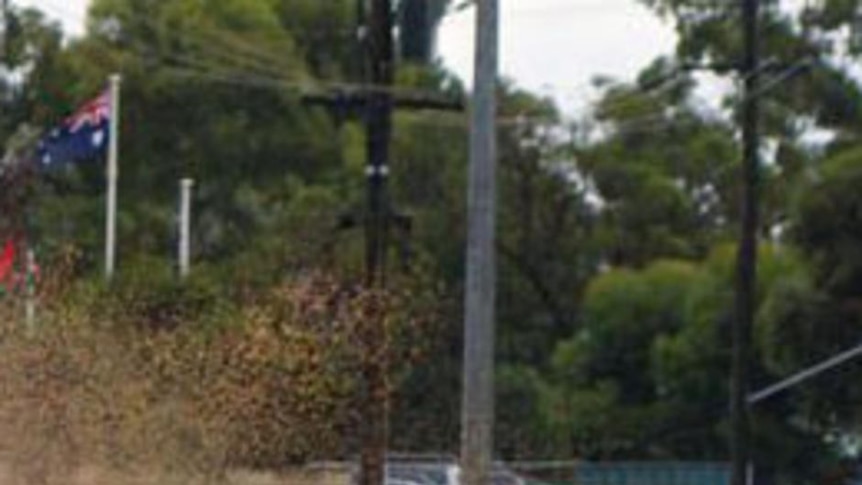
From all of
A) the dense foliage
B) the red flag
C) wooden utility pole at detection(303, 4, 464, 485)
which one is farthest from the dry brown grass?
the dense foliage

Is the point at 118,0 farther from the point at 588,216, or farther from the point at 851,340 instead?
the point at 851,340

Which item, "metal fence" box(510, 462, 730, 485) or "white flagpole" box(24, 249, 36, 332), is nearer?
"white flagpole" box(24, 249, 36, 332)

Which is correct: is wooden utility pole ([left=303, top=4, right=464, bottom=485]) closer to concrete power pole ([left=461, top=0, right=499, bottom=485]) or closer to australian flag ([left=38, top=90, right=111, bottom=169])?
concrete power pole ([left=461, top=0, right=499, bottom=485])

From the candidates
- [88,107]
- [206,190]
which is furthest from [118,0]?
[88,107]

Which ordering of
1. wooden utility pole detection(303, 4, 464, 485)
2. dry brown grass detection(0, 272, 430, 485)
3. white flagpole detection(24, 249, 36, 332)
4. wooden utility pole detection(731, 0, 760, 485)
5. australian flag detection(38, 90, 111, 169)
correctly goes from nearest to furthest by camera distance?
dry brown grass detection(0, 272, 430, 485) < white flagpole detection(24, 249, 36, 332) < wooden utility pole detection(303, 4, 464, 485) < wooden utility pole detection(731, 0, 760, 485) < australian flag detection(38, 90, 111, 169)

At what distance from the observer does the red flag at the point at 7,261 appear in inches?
712

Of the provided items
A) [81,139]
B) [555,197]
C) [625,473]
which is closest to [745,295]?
[625,473]

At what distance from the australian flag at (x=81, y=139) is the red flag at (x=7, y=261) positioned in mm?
16170

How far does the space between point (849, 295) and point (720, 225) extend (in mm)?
15593

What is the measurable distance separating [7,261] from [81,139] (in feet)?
59.5

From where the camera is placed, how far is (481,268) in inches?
574

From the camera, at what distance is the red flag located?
18078mm

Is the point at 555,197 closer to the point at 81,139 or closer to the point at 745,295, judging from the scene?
the point at 81,139

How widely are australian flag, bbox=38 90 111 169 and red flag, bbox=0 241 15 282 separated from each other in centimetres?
1617
